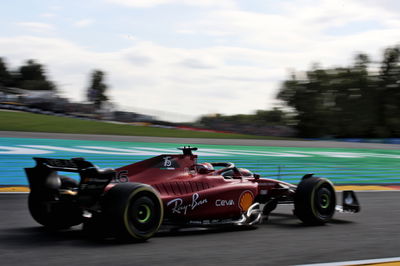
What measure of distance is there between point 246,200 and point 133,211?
2182 millimetres

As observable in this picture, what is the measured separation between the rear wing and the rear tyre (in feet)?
0.35

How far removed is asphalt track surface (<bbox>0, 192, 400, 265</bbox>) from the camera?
18.0 feet

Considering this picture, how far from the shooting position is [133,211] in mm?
6156

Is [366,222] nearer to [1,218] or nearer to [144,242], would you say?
[144,242]

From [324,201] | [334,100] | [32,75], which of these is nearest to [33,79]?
[32,75]

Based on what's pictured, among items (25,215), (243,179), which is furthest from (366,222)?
(25,215)

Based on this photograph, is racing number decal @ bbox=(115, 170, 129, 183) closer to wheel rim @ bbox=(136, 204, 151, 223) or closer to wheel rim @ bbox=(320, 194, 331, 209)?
wheel rim @ bbox=(136, 204, 151, 223)

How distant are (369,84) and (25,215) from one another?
4679 cm

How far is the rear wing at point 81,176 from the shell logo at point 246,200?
207 centimetres

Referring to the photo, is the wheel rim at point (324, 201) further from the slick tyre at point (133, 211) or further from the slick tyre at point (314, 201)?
the slick tyre at point (133, 211)

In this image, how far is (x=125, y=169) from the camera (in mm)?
7336

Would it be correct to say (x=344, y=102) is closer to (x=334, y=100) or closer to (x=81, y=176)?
(x=334, y=100)

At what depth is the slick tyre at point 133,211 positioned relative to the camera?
6.07 meters

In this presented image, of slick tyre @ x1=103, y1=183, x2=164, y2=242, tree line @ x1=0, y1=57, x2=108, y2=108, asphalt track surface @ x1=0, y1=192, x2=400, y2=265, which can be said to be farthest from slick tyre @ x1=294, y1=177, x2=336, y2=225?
tree line @ x1=0, y1=57, x2=108, y2=108
